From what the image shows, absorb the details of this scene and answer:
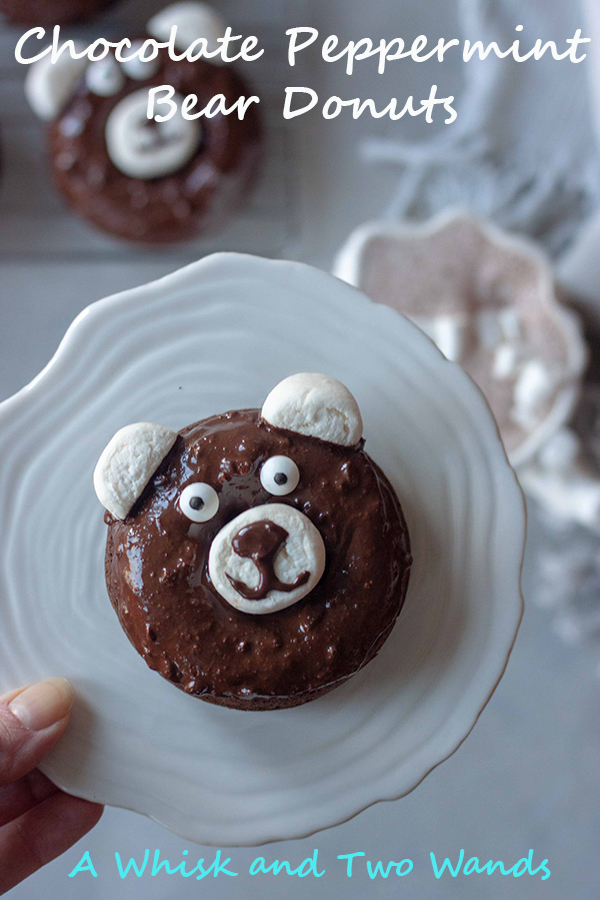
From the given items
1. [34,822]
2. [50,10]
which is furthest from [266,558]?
[50,10]

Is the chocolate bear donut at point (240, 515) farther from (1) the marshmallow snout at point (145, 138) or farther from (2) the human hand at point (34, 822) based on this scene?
(1) the marshmallow snout at point (145, 138)

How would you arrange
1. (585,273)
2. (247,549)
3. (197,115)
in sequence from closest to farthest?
1. (247,549)
2. (197,115)
3. (585,273)

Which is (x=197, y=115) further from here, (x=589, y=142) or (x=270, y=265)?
(x=589, y=142)

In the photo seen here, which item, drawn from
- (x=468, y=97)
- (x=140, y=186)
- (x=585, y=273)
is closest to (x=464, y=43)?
(x=468, y=97)

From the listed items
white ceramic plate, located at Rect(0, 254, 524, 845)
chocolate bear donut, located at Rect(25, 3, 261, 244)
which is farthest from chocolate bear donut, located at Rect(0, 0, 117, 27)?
white ceramic plate, located at Rect(0, 254, 524, 845)

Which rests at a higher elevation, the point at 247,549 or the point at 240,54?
the point at 240,54

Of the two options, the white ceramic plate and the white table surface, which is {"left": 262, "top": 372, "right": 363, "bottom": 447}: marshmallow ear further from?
the white table surface

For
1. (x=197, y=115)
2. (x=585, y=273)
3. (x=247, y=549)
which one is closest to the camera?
(x=247, y=549)

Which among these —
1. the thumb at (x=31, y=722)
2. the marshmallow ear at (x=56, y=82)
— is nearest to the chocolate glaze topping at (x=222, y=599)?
the thumb at (x=31, y=722)
